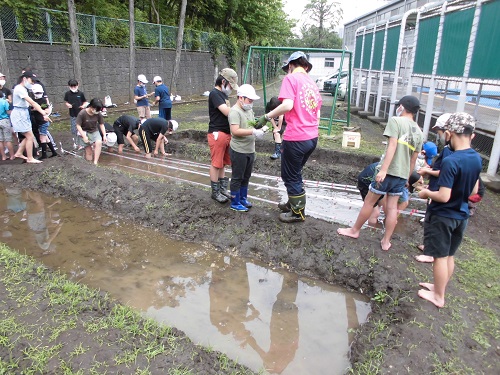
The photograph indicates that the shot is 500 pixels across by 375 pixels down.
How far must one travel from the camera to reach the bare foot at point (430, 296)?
3283mm

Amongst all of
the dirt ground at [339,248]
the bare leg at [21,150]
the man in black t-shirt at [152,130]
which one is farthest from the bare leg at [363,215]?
the bare leg at [21,150]

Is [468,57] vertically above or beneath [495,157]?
above

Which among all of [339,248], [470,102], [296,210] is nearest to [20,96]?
[296,210]

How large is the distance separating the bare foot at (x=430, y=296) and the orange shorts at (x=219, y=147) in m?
2.80

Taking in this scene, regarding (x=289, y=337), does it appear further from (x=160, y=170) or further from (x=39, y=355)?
(x=160, y=170)

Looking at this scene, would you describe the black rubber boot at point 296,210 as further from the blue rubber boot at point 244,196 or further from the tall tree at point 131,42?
the tall tree at point 131,42

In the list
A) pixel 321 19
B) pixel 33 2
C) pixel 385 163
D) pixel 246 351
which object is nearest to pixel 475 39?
pixel 385 163

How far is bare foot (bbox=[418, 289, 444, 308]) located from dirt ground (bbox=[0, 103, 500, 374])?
5 centimetres

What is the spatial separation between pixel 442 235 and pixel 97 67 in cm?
1441

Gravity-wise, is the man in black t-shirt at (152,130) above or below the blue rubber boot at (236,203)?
above

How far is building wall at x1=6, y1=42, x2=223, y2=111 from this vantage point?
11.6 m

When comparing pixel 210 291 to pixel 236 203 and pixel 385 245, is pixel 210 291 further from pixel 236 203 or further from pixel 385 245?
pixel 385 245

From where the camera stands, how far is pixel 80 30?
13688 millimetres

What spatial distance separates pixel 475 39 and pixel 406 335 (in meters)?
6.84
